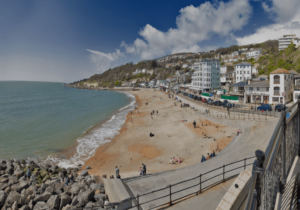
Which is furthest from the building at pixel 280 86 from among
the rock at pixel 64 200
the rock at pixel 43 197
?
the rock at pixel 43 197

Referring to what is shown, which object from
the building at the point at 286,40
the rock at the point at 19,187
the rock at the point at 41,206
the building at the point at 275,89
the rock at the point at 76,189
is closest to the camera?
the rock at the point at 41,206

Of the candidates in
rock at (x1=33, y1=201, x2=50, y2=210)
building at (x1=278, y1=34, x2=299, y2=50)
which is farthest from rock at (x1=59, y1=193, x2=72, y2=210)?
building at (x1=278, y1=34, x2=299, y2=50)

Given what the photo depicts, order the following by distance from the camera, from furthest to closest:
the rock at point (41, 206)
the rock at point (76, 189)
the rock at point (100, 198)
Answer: the rock at point (76, 189)
the rock at point (41, 206)
the rock at point (100, 198)

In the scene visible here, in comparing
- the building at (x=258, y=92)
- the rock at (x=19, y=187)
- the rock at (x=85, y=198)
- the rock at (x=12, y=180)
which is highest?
Result: the building at (x=258, y=92)

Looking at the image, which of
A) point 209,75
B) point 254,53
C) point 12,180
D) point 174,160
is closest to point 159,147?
point 174,160

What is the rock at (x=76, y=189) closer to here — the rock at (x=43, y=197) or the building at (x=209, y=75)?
the rock at (x=43, y=197)

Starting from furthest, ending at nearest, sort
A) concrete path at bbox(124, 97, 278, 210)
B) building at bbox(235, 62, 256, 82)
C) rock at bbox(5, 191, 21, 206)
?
building at bbox(235, 62, 256, 82) < rock at bbox(5, 191, 21, 206) < concrete path at bbox(124, 97, 278, 210)

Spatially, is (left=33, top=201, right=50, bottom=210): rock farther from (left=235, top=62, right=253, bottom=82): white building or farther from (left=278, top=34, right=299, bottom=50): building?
(left=278, top=34, right=299, bottom=50): building

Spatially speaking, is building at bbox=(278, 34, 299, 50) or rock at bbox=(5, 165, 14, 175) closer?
rock at bbox=(5, 165, 14, 175)

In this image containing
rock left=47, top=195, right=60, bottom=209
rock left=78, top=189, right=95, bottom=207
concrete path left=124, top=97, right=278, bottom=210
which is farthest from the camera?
rock left=47, top=195, right=60, bottom=209

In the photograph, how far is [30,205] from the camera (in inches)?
400

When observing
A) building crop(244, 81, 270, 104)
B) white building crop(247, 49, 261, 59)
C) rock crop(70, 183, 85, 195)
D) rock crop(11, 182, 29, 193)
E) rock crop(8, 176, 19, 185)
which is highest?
white building crop(247, 49, 261, 59)

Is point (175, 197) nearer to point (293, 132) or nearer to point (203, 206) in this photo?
point (203, 206)

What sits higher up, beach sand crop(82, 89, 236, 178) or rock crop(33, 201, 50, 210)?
rock crop(33, 201, 50, 210)
